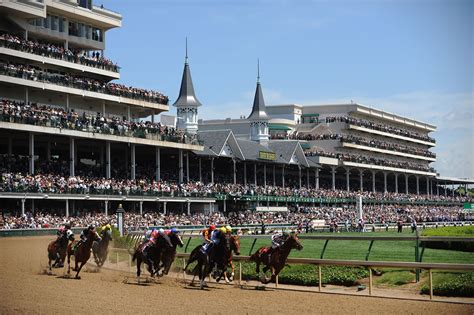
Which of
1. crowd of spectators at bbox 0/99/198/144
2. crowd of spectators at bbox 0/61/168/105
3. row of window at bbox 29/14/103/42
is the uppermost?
row of window at bbox 29/14/103/42

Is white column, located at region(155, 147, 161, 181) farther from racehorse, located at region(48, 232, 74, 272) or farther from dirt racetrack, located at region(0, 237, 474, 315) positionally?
dirt racetrack, located at region(0, 237, 474, 315)

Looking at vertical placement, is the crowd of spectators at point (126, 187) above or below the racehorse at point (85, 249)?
above

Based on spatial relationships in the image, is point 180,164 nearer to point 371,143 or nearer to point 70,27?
point 70,27

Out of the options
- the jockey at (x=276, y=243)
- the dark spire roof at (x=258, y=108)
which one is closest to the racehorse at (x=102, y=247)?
the jockey at (x=276, y=243)

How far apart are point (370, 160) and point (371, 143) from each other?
4930 millimetres

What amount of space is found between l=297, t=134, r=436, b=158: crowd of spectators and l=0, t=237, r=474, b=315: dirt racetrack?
206 ft

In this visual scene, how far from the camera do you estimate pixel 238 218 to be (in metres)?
50.8

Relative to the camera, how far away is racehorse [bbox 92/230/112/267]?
68.0 feet

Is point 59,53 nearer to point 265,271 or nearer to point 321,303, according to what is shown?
point 265,271

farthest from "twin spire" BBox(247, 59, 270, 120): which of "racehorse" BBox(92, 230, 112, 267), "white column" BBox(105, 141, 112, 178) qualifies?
"racehorse" BBox(92, 230, 112, 267)

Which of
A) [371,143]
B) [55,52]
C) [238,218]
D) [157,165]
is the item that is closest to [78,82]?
[55,52]

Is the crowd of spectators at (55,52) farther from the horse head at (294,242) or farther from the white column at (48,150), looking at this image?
the horse head at (294,242)

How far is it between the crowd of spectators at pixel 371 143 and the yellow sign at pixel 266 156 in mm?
18693

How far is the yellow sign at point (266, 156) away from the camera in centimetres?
6153
